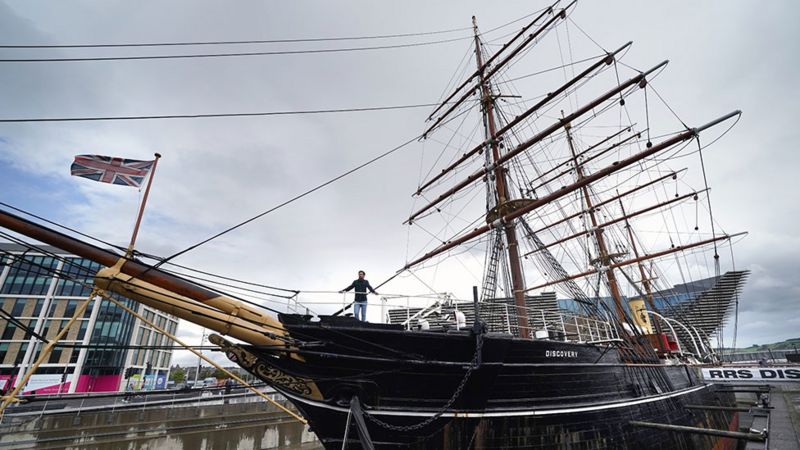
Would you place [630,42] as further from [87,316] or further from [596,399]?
[87,316]

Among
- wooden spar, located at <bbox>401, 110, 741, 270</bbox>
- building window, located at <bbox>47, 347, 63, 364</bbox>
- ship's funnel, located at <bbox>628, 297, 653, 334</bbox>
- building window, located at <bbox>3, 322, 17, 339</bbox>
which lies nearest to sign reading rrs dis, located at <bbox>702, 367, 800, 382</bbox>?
ship's funnel, located at <bbox>628, 297, 653, 334</bbox>

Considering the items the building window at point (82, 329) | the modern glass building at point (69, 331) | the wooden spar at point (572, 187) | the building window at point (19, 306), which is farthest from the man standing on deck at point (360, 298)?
the building window at point (19, 306)

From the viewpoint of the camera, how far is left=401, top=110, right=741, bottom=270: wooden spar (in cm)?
1006

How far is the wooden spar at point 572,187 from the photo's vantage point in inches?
396

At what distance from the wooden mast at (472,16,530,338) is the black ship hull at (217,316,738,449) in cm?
185

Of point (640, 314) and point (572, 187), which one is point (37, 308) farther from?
point (640, 314)

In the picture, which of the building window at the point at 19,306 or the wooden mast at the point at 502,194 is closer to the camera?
the wooden mast at the point at 502,194

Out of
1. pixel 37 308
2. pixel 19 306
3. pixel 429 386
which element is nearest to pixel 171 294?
pixel 429 386

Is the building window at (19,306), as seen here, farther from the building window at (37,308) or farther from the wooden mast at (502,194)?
the wooden mast at (502,194)

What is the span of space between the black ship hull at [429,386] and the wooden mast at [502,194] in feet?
6.06

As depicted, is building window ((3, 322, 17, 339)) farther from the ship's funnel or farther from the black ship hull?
the ship's funnel

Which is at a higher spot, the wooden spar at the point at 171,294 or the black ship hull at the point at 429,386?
the wooden spar at the point at 171,294

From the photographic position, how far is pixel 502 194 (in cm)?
1346

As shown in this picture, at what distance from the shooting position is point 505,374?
6281 mm
